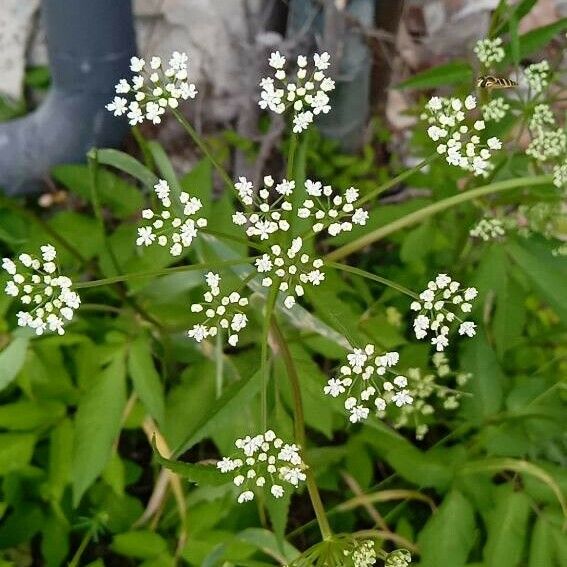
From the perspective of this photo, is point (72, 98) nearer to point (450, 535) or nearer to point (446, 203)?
point (446, 203)

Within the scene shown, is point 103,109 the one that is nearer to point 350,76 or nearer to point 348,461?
point 350,76

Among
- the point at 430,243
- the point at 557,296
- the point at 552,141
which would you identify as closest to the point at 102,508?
the point at 430,243

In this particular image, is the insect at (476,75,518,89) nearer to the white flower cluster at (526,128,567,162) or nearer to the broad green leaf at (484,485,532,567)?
the white flower cluster at (526,128,567,162)

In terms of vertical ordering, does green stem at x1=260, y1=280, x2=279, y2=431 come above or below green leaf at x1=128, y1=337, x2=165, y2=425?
above

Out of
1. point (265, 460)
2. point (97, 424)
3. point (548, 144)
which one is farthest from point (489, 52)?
point (97, 424)

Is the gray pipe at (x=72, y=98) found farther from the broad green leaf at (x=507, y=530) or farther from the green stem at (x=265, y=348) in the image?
the broad green leaf at (x=507, y=530)

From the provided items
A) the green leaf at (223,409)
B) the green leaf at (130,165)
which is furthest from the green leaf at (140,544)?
the green leaf at (130,165)

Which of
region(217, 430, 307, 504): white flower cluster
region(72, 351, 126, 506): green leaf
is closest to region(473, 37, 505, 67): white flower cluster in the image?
region(217, 430, 307, 504): white flower cluster
